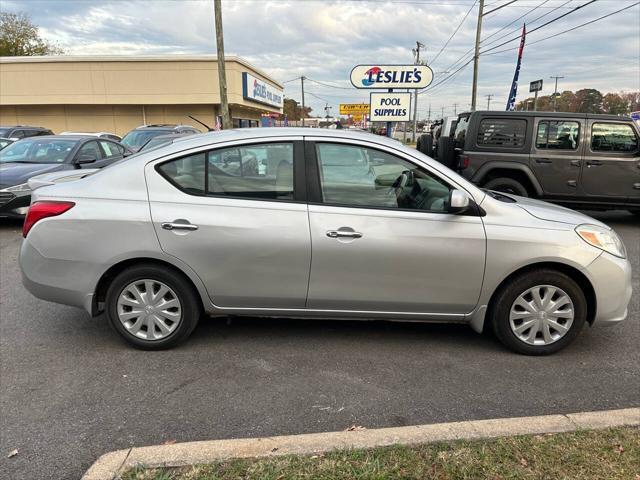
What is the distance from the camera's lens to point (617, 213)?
10336mm

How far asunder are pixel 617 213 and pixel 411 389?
30.9 feet

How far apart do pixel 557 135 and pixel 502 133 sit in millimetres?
922

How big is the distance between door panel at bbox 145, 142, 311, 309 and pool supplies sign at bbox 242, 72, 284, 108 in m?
27.8

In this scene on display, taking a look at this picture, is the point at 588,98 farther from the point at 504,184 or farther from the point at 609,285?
the point at 609,285

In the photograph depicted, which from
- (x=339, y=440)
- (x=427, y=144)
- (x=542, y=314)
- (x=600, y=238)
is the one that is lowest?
(x=339, y=440)

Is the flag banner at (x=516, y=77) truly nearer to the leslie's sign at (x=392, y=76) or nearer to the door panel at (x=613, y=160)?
the leslie's sign at (x=392, y=76)

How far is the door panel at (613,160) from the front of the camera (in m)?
8.10

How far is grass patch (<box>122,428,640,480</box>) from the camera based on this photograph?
2229 mm

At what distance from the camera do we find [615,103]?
73.8 metres

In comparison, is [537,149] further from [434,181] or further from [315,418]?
[315,418]

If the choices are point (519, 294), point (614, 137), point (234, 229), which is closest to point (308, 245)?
point (234, 229)

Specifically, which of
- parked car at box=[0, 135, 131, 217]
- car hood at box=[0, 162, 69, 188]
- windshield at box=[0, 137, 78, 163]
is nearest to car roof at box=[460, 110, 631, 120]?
parked car at box=[0, 135, 131, 217]

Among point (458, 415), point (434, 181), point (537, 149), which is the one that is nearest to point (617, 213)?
point (537, 149)

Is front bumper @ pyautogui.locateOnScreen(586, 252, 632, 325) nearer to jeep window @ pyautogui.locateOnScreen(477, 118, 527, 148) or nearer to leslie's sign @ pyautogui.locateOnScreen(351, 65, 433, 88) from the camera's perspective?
jeep window @ pyautogui.locateOnScreen(477, 118, 527, 148)
